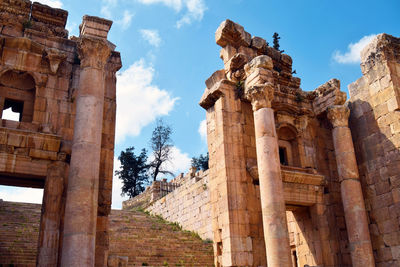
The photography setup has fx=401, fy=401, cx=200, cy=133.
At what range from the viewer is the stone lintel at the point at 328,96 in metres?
16.3

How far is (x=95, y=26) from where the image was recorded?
12.7 metres

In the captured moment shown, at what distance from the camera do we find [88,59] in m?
11.8

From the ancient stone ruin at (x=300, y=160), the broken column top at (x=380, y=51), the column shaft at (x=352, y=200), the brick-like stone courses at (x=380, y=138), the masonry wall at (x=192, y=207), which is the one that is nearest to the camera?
the ancient stone ruin at (x=300, y=160)

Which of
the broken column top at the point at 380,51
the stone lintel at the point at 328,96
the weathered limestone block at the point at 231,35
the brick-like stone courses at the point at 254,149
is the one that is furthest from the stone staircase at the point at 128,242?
the broken column top at the point at 380,51

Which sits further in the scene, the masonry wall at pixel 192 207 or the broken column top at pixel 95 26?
Result: the masonry wall at pixel 192 207

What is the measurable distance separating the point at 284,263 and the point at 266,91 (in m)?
5.64

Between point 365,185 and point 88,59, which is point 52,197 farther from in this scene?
point 365,185

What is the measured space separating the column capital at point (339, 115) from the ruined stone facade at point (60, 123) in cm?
852

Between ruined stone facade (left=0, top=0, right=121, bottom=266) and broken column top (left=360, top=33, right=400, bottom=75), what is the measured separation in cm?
978

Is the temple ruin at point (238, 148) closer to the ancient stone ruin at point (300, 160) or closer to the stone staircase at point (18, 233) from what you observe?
the ancient stone ruin at point (300, 160)

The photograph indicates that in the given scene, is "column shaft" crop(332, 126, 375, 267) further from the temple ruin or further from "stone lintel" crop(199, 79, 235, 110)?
"stone lintel" crop(199, 79, 235, 110)

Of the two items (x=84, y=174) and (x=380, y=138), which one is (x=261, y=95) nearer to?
(x=380, y=138)

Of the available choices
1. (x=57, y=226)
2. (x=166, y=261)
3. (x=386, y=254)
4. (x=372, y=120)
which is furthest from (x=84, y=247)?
(x=372, y=120)

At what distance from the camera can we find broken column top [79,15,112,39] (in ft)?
Result: 41.2
